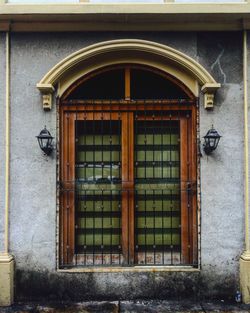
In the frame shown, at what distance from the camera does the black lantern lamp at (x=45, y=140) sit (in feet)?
18.2

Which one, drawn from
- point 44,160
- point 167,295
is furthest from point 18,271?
point 167,295

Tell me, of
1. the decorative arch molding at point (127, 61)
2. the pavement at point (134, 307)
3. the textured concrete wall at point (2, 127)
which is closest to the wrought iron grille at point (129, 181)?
the decorative arch molding at point (127, 61)

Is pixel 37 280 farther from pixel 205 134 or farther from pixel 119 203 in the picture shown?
pixel 205 134

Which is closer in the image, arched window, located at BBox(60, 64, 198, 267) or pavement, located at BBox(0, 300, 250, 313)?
pavement, located at BBox(0, 300, 250, 313)

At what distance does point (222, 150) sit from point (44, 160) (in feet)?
9.23

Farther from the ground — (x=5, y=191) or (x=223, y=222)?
(x=5, y=191)

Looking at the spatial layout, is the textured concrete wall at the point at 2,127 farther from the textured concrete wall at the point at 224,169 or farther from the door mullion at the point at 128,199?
the textured concrete wall at the point at 224,169

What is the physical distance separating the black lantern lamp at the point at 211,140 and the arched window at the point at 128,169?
0.23 m

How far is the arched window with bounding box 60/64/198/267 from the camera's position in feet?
19.3

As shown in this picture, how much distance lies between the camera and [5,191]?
5.69 metres

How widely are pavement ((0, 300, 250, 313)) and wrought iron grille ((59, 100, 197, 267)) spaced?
2.03 ft

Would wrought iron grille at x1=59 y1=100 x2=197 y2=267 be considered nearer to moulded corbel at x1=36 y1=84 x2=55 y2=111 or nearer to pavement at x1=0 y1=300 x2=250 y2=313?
moulded corbel at x1=36 y1=84 x2=55 y2=111

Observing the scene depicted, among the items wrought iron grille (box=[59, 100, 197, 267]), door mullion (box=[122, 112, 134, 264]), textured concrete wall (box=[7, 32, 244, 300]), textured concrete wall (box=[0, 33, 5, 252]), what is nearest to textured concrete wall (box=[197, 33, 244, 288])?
textured concrete wall (box=[7, 32, 244, 300])

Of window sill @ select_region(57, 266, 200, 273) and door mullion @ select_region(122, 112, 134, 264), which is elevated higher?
door mullion @ select_region(122, 112, 134, 264)
